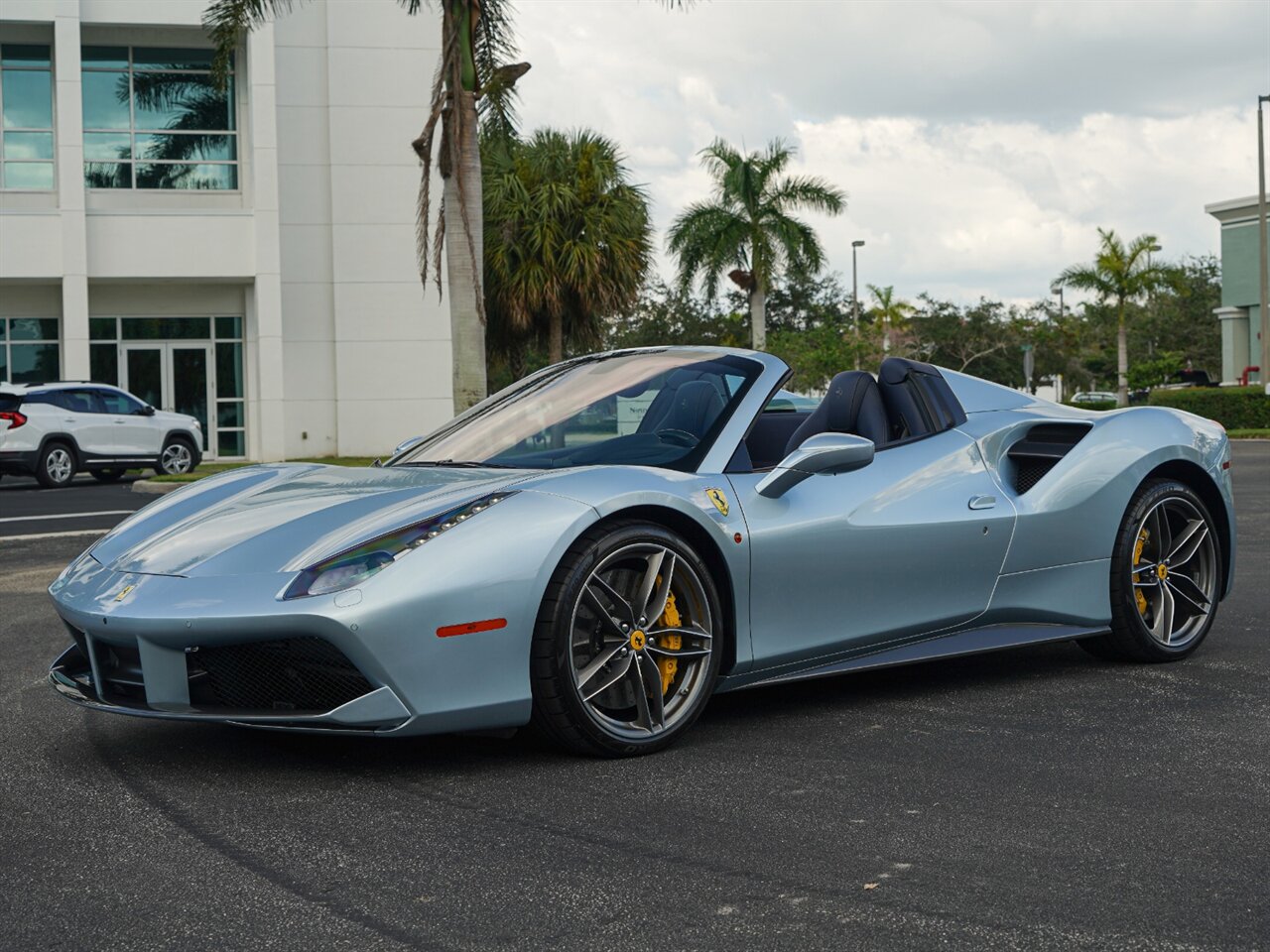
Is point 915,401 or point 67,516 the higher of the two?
point 915,401

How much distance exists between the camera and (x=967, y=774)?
166 inches

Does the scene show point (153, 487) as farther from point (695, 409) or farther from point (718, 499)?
point (718, 499)

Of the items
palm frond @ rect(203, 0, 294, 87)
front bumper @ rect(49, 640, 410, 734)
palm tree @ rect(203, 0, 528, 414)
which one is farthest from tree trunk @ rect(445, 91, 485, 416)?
front bumper @ rect(49, 640, 410, 734)

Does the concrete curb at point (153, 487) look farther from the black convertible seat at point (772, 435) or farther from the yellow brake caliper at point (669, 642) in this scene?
the yellow brake caliper at point (669, 642)

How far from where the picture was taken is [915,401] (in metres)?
5.52

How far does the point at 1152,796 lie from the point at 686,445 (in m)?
1.73

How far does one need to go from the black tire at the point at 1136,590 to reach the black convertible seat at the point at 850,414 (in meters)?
1.10

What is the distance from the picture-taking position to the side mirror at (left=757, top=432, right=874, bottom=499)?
4.70 meters

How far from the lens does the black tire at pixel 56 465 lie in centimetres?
2216

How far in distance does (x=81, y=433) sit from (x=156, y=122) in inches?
395

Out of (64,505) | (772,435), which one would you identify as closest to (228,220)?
(64,505)

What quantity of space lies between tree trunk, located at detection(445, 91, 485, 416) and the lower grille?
1318cm

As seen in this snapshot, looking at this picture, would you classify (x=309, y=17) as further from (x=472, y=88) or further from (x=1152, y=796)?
(x=1152, y=796)

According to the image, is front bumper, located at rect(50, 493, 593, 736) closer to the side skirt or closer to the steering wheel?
the steering wheel
